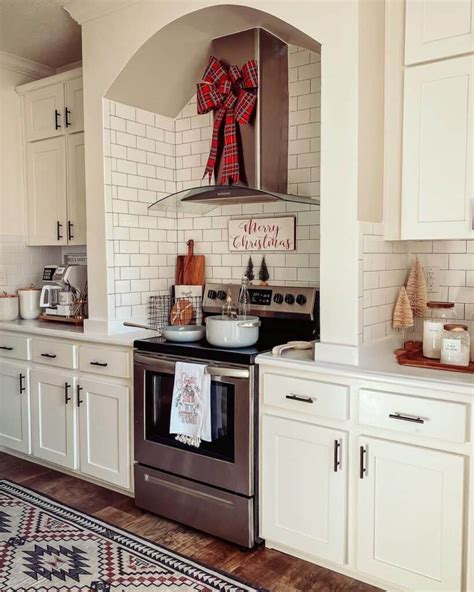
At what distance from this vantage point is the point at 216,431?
8.07 feet

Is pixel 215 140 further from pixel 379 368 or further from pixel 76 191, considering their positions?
pixel 379 368

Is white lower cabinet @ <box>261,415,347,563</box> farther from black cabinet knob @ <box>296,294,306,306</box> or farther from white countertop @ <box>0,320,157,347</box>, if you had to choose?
white countertop @ <box>0,320,157,347</box>

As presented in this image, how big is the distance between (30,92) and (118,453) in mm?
2549

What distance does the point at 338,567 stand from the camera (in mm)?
2232

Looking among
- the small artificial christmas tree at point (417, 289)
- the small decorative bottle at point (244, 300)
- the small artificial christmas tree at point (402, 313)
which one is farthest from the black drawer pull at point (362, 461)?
the small decorative bottle at point (244, 300)

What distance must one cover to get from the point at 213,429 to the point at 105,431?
32.1 inches

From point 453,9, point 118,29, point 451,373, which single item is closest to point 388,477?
point 451,373

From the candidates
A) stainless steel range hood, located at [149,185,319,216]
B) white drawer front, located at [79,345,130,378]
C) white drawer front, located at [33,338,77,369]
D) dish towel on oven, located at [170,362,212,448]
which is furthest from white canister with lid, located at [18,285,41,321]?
dish towel on oven, located at [170,362,212,448]

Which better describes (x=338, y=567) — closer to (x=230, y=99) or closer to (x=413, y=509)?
(x=413, y=509)

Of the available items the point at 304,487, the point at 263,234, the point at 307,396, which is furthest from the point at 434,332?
the point at 263,234

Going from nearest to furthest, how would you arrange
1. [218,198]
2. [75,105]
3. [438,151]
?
[438,151]
[218,198]
[75,105]

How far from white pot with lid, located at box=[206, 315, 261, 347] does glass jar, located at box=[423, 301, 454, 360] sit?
2.49 ft

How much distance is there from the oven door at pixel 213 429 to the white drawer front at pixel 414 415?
523mm

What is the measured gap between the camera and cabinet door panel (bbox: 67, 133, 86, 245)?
3.61 m
